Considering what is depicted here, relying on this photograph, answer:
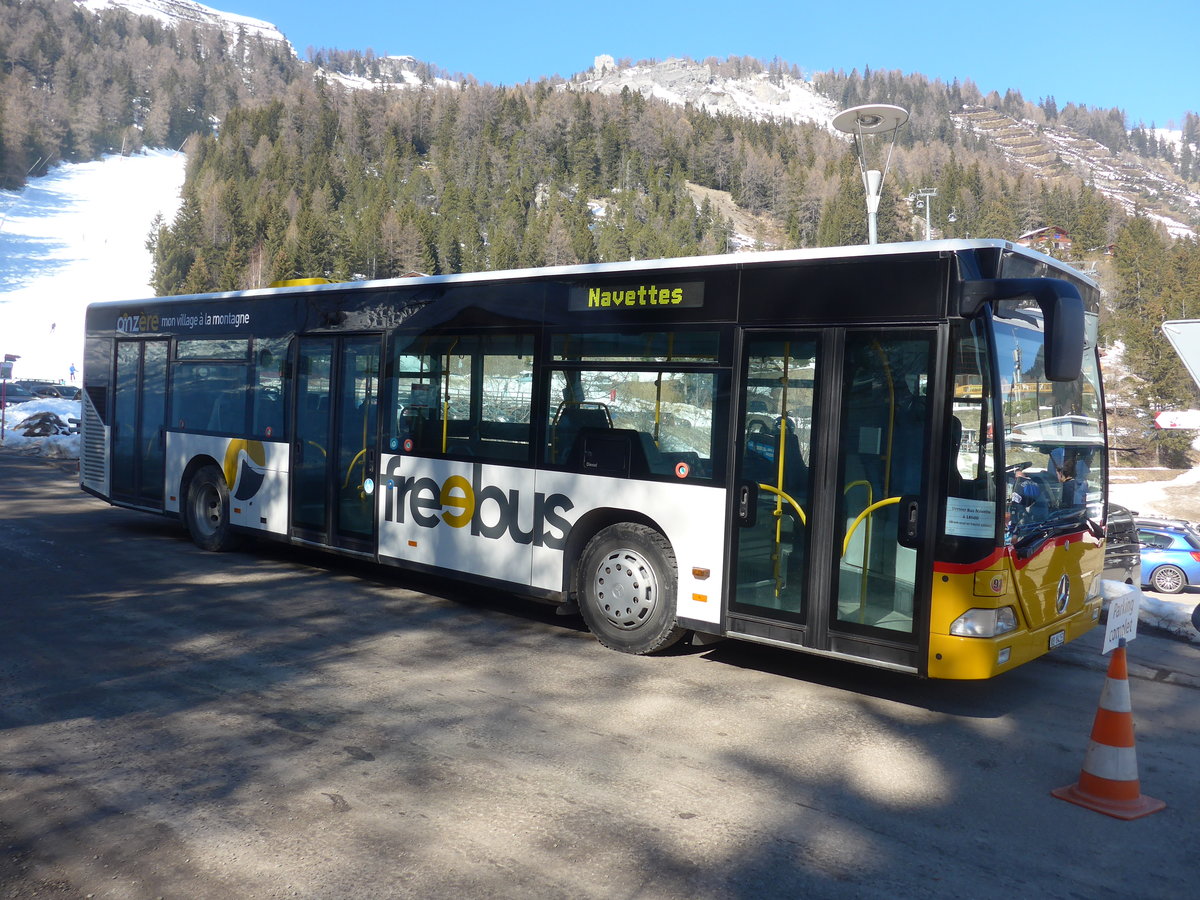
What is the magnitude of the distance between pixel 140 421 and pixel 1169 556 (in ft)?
59.7

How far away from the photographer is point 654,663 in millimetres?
7523

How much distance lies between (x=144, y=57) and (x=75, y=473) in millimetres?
193141

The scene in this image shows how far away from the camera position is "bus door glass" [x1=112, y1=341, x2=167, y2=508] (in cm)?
1243

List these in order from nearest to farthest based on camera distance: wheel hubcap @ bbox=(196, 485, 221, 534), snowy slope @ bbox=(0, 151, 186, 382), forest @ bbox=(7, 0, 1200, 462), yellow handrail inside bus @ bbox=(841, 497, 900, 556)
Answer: yellow handrail inside bus @ bbox=(841, 497, 900, 556)
wheel hubcap @ bbox=(196, 485, 221, 534)
snowy slope @ bbox=(0, 151, 186, 382)
forest @ bbox=(7, 0, 1200, 462)

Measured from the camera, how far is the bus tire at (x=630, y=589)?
24.3 feet

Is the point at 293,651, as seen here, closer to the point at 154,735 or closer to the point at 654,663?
the point at 154,735

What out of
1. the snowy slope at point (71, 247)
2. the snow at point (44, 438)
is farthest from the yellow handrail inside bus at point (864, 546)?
the snowy slope at point (71, 247)

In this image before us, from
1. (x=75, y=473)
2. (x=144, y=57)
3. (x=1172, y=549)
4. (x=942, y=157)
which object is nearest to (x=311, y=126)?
(x=144, y=57)

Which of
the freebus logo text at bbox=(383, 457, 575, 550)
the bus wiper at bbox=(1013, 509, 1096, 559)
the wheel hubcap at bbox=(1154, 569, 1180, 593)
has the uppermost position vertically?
the bus wiper at bbox=(1013, 509, 1096, 559)

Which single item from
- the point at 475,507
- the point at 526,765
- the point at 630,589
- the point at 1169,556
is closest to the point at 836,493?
the point at 630,589

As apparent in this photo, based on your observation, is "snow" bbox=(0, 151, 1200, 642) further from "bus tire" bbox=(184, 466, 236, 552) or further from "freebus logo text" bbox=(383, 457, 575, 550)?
"freebus logo text" bbox=(383, 457, 575, 550)

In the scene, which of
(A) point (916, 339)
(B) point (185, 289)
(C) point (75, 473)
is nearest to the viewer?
(A) point (916, 339)

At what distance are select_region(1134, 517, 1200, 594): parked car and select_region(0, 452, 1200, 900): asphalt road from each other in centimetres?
1122

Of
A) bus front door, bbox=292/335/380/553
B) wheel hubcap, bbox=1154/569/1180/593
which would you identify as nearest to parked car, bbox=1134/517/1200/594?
wheel hubcap, bbox=1154/569/1180/593
